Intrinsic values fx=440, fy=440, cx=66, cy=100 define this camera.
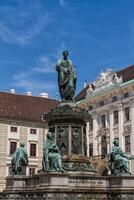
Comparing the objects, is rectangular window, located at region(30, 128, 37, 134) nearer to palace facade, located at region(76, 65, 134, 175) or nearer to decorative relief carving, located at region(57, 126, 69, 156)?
palace facade, located at region(76, 65, 134, 175)

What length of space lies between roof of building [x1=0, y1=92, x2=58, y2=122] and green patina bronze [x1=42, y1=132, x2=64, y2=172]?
32.9 metres

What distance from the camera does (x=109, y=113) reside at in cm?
4719

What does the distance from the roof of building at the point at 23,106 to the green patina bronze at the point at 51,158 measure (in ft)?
108

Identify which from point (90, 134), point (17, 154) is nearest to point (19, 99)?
point (90, 134)

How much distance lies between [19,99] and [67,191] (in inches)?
1541

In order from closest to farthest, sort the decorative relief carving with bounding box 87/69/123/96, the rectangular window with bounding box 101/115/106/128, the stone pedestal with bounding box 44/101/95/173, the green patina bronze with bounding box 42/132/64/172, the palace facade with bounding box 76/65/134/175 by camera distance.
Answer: the green patina bronze with bounding box 42/132/64/172, the stone pedestal with bounding box 44/101/95/173, the palace facade with bounding box 76/65/134/175, the decorative relief carving with bounding box 87/69/123/96, the rectangular window with bounding box 101/115/106/128

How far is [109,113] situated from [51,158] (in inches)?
1226

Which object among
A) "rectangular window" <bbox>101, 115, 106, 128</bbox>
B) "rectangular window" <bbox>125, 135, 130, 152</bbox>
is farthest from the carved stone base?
"rectangular window" <bbox>101, 115, 106, 128</bbox>

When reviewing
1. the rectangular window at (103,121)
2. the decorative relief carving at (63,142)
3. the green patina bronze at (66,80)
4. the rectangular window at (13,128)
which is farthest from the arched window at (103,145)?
the decorative relief carving at (63,142)

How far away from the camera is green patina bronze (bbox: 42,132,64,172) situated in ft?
53.6

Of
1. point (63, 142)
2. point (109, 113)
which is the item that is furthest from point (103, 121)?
point (63, 142)

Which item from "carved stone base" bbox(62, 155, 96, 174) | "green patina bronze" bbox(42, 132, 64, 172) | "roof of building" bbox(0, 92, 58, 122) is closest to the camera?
"green patina bronze" bbox(42, 132, 64, 172)

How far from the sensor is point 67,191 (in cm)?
1570

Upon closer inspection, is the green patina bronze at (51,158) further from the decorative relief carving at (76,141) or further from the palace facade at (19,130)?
the palace facade at (19,130)
